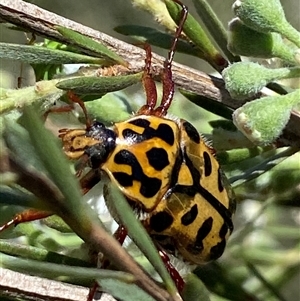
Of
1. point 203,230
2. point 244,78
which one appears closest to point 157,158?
point 203,230

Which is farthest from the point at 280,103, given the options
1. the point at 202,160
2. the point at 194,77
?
the point at 202,160

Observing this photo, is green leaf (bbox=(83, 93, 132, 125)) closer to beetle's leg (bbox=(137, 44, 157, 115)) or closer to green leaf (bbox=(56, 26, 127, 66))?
beetle's leg (bbox=(137, 44, 157, 115))

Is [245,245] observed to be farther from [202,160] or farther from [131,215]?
[131,215]

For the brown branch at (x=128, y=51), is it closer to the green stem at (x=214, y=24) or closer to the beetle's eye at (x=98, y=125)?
the green stem at (x=214, y=24)

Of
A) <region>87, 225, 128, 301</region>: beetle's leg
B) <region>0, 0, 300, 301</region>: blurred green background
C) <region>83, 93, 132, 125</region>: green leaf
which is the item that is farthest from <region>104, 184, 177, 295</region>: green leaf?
<region>0, 0, 300, 301</region>: blurred green background

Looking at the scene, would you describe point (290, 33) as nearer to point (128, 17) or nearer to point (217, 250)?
point (217, 250)

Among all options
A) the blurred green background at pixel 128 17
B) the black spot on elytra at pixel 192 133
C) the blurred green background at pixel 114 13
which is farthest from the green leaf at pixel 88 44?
the blurred green background at pixel 114 13
